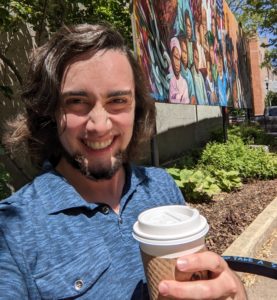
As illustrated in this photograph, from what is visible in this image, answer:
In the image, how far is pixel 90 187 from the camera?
5.15ft

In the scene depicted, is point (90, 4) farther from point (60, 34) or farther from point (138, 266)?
point (138, 266)

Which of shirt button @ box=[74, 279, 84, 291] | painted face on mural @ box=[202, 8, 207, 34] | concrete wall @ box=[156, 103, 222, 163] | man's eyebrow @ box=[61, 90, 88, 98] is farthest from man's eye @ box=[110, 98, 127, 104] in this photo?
painted face on mural @ box=[202, 8, 207, 34]

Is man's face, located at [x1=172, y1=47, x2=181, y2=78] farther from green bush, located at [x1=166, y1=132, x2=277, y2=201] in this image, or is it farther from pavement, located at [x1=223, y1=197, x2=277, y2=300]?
pavement, located at [x1=223, y1=197, x2=277, y2=300]

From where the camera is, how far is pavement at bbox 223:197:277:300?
11.9 feet

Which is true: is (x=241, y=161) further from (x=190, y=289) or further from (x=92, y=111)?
(x=190, y=289)

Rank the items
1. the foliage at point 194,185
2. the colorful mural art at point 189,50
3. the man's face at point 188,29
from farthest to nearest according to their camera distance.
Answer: the man's face at point 188,29 → the foliage at point 194,185 → the colorful mural art at point 189,50

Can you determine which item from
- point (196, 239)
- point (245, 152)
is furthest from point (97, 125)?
point (245, 152)

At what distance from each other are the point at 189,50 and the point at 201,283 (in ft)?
24.4

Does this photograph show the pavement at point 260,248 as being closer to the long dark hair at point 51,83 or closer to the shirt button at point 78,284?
the long dark hair at point 51,83

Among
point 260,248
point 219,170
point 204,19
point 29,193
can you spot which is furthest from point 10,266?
point 204,19

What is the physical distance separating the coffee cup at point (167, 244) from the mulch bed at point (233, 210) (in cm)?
338

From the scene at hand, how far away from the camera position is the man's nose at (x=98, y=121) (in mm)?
1493

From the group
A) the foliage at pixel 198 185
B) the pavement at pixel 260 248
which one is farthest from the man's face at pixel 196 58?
the pavement at pixel 260 248

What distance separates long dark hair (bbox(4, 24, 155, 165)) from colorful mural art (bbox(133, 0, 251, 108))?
10.7 ft
